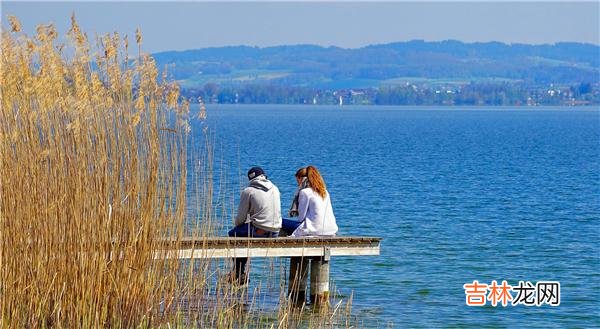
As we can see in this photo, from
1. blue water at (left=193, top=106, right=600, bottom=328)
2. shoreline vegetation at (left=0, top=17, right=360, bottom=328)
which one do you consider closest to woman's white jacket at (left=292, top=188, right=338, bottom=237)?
blue water at (left=193, top=106, right=600, bottom=328)

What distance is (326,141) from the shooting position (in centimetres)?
7569

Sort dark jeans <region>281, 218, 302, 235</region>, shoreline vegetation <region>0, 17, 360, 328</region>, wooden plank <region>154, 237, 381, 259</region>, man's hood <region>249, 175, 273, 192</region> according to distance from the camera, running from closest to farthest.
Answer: shoreline vegetation <region>0, 17, 360, 328</region>
wooden plank <region>154, 237, 381, 259</region>
man's hood <region>249, 175, 273, 192</region>
dark jeans <region>281, 218, 302, 235</region>

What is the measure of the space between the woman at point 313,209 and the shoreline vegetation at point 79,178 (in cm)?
507

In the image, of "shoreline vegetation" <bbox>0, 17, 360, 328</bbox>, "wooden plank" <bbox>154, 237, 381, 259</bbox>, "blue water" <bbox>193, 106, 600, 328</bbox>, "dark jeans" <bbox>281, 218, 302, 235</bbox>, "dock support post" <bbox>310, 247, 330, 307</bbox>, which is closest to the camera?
"shoreline vegetation" <bbox>0, 17, 360, 328</bbox>

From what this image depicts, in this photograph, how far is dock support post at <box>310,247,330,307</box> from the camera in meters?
13.3

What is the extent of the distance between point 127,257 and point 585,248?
15177 mm

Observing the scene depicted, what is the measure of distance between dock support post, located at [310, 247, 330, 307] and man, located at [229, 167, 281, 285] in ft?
1.91

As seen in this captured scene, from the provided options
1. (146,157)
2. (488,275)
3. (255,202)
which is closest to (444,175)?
(488,275)

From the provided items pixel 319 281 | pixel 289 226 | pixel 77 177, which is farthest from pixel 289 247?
pixel 77 177

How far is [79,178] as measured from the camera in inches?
Result: 306

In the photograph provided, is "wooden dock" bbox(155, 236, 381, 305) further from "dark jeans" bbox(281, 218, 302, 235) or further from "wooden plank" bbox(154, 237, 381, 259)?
"dark jeans" bbox(281, 218, 302, 235)

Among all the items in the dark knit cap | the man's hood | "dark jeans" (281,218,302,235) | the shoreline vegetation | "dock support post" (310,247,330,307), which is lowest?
"dock support post" (310,247,330,307)

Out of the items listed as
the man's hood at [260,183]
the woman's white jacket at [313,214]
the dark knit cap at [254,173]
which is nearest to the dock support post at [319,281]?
the woman's white jacket at [313,214]

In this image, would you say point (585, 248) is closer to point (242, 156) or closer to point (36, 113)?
point (36, 113)
